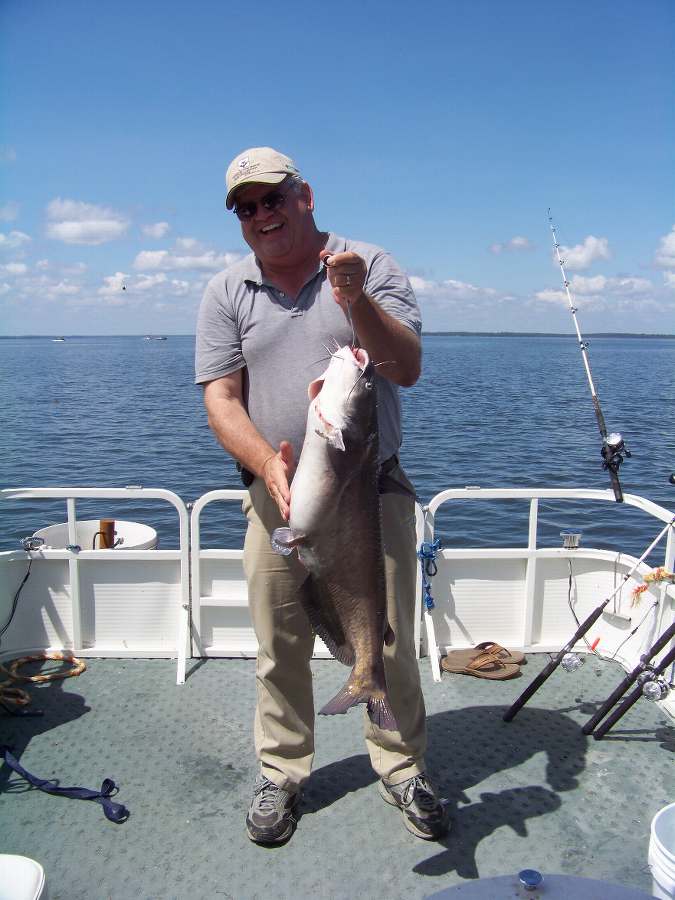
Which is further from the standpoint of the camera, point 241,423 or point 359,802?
point 359,802

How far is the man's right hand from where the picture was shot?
273 cm

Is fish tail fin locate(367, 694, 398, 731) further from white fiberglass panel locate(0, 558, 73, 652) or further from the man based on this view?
white fiberglass panel locate(0, 558, 73, 652)

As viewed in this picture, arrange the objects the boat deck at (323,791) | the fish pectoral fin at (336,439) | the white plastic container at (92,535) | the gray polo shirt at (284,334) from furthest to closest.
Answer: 1. the white plastic container at (92,535)
2. the boat deck at (323,791)
3. the gray polo shirt at (284,334)
4. the fish pectoral fin at (336,439)

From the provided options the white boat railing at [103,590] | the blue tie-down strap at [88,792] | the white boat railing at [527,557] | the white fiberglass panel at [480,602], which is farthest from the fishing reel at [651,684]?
the white boat railing at [103,590]

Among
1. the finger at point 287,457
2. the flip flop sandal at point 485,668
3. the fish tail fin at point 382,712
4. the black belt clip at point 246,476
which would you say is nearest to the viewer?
the finger at point 287,457

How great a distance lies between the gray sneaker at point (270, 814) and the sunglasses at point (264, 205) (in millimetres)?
2672

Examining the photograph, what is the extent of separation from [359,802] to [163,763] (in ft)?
3.80

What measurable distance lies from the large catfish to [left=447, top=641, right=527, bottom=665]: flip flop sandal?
2447mm

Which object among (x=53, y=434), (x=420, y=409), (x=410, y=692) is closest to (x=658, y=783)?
(x=410, y=692)

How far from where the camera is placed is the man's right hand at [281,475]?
8.95 feet

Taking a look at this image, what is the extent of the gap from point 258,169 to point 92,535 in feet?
15.5

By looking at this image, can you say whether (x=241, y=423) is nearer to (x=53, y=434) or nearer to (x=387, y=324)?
(x=387, y=324)

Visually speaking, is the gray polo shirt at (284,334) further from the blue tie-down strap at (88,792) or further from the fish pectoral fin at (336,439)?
the blue tie-down strap at (88,792)

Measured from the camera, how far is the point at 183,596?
5375 millimetres
